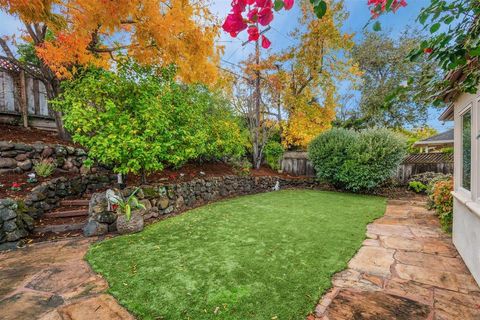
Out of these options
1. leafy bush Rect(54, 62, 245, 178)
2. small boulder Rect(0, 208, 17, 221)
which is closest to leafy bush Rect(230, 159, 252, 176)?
leafy bush Rect(54, 62, 245, 178)

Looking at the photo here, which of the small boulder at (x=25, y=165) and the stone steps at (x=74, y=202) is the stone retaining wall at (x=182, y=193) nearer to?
the stone steps at (x=74, y=202)

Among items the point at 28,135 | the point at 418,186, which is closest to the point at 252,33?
the point at 28,135

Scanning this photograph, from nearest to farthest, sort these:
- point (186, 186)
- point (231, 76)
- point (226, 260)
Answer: point (226, 260)
point (186, 186)
point (231, 76)

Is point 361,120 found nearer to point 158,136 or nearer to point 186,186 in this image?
point 186,186

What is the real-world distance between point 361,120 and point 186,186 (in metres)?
10.6

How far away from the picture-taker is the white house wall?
8.11 ft

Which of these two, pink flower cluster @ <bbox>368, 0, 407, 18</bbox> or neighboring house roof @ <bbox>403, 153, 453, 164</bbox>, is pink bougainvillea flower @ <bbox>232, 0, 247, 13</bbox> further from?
neighboring house roof @ <bbox>403, 153, 453, 164</bbox>

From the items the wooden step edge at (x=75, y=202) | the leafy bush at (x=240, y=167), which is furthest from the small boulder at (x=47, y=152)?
the leafy bush at (x=240, y=167)

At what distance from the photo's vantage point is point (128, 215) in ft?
12.8

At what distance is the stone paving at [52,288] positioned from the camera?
1867mm

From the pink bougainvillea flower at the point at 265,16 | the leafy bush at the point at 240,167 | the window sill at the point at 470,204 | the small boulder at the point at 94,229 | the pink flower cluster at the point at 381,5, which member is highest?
the pink flower cluster at the point at 381,5

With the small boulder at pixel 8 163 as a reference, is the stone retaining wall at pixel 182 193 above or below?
below

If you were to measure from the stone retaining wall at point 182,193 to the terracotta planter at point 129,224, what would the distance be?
7.3 inches

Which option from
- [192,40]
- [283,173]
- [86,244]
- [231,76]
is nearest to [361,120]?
[283,173]
